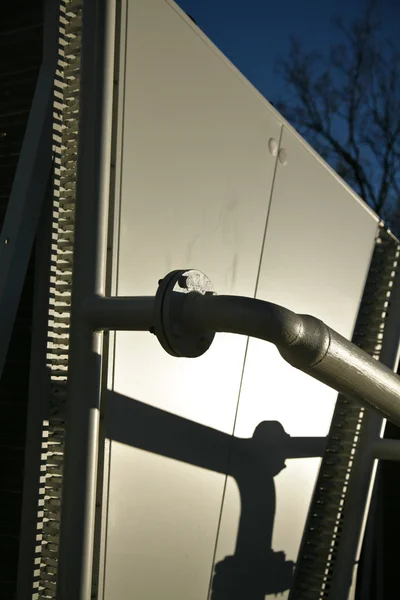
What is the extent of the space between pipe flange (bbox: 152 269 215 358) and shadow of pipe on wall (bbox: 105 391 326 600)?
353 millimetres

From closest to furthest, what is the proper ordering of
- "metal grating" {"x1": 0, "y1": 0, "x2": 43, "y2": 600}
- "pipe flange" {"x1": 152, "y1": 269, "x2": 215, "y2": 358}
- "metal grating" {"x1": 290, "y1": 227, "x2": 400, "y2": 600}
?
"pipe flange" {"x1": 152, "y1": 269, "x2": 215, "y2": 358} → "metal grating" {"x1": 0, "y1": 0, "x2": 43, "y2": 600} → "metal grating" {"x1": 290, "y1": 227, "x2": 400, "y2": 600}

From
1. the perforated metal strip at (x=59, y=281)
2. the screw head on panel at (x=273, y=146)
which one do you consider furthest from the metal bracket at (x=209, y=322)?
the screw head on panel at (x=273, y=146)

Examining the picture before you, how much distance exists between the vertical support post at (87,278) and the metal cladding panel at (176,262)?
0.09 meters

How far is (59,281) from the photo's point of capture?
7.48 feet

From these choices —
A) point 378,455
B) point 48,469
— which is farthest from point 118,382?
point 378,455

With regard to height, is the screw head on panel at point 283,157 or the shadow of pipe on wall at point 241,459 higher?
the screw head on panel at point 283,157

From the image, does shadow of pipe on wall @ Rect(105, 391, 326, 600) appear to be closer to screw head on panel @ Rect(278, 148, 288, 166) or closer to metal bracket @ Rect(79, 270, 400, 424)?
metal bracket @ Rect(79, 270, 400, 424)

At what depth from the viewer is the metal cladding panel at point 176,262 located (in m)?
2.36

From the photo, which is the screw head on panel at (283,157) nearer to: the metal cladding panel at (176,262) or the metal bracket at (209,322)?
the metal cladding panel at (176,262)

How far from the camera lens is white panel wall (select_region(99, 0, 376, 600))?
238 centimetres

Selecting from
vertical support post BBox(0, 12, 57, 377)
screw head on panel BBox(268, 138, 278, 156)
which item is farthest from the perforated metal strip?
screw head on panel BBox(268, 138, 278, 156)

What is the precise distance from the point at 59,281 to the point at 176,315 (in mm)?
416

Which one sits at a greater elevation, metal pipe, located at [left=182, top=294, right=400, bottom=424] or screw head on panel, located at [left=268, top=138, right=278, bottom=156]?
screw head on panel, located at [left=268, top=138, right=278, bottom=156]

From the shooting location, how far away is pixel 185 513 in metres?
2.73
